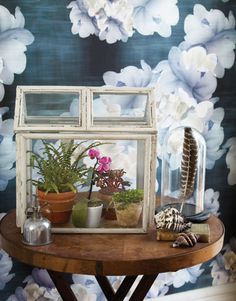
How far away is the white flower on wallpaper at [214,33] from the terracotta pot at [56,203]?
0.95 metres

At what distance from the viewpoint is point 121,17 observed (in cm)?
220

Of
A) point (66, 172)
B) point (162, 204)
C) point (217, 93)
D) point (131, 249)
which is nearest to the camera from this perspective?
point (131, 249)

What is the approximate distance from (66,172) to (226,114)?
101 centimetres

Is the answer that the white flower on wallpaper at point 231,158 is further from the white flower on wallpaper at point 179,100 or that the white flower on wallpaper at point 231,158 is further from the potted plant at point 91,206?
the potted plant at point 91,206

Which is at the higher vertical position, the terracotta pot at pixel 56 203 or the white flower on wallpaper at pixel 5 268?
the terracotta pot at pixel 56 203

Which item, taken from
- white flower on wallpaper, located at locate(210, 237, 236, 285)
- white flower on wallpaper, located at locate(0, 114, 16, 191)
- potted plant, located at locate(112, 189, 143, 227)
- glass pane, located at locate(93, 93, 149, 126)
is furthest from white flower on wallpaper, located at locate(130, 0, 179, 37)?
white flower on wallpaper, located at locate(210, 237, 236, 285)

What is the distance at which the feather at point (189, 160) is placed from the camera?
76.5 inches

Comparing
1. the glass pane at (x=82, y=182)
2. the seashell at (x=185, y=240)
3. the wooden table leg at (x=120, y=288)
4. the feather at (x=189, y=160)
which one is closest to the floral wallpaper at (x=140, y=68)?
the feather at (x=189, y=160)

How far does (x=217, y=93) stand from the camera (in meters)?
2.45

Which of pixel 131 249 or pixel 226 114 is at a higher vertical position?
pixel 226 114

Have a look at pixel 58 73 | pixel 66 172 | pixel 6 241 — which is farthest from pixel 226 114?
pixel 6 241

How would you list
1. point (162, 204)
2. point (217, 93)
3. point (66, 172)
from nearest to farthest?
point (66, 172), point (162, 204), point (217, 93)

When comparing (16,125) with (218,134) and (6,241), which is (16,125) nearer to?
(6,241)

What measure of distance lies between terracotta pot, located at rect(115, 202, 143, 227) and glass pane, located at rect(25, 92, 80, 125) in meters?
0.32
